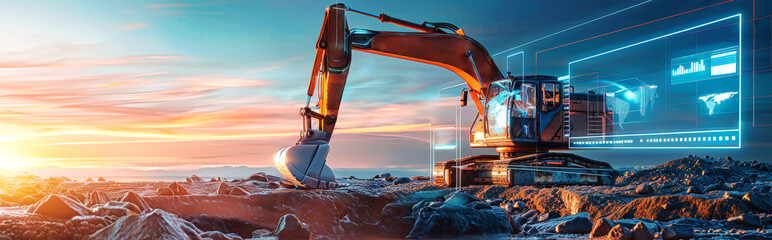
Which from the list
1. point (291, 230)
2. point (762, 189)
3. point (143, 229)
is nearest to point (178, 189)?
point (291, 230)

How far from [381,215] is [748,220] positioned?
499cm

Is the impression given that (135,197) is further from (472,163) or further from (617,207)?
(472,163)

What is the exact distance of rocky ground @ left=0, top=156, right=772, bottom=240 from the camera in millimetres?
5781

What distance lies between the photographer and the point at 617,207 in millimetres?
9172

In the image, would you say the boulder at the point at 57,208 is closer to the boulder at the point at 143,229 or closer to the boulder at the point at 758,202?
the boulder at the point at 143,229

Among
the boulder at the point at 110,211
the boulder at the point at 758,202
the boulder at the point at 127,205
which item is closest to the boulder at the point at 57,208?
the boulder at the point at 110,211

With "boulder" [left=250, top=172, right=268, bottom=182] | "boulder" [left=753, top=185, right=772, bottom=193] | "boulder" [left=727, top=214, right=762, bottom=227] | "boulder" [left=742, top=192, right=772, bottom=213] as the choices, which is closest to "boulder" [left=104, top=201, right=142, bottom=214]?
"boulder" [left=727, top=214, right=762, bottom=227]

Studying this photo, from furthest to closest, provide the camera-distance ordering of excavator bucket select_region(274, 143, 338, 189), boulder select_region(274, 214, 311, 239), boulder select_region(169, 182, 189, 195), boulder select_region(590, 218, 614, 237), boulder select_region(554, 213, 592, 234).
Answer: excavator bucket select_region(274, 143, 338, 189)
boulder select_region(169, 182, 189, 195)
boulder select_region(554, 213, 592, 234)
boulder select_region(590, 218, 614, 237)
boulder select_region(274, 214, 311, 239)

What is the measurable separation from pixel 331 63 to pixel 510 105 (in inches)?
174

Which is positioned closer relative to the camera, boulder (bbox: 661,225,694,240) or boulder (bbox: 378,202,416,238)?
boulder (bbox: 661,225,694,240)

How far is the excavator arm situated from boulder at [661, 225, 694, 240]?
5644 millimetres

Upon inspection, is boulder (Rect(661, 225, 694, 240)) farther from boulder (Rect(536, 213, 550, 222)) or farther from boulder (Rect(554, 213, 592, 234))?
boulder (Rect(536, 213, 550, 222))

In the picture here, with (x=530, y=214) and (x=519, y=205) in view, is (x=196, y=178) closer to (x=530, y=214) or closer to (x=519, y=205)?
(x=519, y=205)

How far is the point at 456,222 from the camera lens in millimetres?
8148
